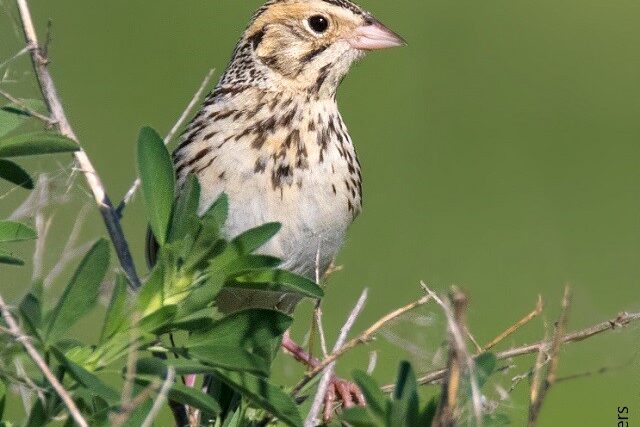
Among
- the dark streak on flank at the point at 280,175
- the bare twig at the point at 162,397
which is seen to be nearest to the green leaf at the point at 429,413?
the bare twig at the point at 162,397

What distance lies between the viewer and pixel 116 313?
1.26 m

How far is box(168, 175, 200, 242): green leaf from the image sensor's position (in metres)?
1.36

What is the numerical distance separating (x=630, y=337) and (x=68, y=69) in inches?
184

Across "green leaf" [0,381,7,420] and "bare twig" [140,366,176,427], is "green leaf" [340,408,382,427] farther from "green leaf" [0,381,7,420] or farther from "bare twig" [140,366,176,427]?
"green leaf" [0,381,7,420]

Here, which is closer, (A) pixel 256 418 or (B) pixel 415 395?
(B) pixel 415 395

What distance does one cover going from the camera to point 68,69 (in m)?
5.91

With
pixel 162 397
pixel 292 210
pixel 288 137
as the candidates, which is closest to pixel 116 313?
pixel 162 397

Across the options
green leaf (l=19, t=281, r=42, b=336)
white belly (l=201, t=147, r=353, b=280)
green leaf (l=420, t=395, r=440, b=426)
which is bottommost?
white belly (l=201, t=147, r=353, b=280)

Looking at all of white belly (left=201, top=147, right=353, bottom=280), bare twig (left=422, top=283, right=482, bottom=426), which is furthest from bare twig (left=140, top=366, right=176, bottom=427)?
white belly (left=201, top=147, right=353, bottom=280)

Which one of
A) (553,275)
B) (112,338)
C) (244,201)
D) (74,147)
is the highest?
(74,147)

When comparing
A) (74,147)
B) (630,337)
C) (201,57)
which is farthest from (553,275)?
(74,147)

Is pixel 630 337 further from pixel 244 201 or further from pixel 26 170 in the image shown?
pixel 244 201

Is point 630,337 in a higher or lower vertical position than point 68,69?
higher

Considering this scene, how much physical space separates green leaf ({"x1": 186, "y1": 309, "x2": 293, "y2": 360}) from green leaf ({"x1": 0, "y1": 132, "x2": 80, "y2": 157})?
0.23m
